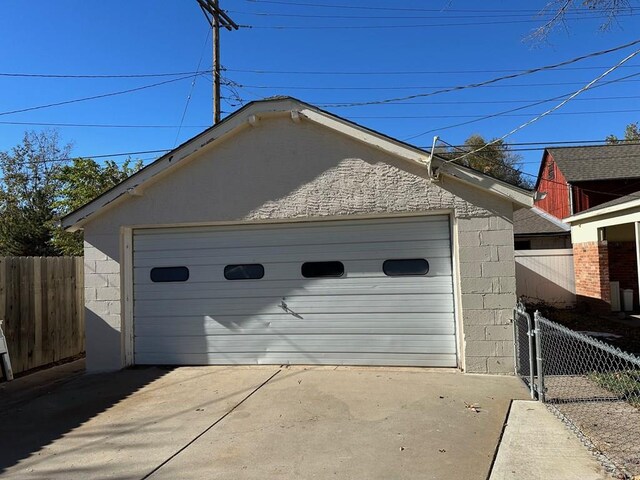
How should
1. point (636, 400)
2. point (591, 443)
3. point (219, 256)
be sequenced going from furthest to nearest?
point (219, 256) → point (636, 400) → point (591, 443)

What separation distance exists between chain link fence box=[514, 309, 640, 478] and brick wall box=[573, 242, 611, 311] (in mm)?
6763

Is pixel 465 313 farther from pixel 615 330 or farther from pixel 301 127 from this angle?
pixel 615 330

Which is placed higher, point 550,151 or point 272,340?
point 550,151

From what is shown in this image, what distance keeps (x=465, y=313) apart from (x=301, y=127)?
364cm

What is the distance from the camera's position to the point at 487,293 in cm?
653

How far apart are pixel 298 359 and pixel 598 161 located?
19.5 metres

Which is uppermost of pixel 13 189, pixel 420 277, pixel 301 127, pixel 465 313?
pixel 13 189

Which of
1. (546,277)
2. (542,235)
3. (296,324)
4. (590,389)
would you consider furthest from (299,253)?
(542,235)

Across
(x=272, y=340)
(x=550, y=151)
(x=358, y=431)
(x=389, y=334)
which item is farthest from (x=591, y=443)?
(x=550, y=151)

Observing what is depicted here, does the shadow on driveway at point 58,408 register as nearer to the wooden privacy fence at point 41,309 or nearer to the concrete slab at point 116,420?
the concrete slab at point 116,420

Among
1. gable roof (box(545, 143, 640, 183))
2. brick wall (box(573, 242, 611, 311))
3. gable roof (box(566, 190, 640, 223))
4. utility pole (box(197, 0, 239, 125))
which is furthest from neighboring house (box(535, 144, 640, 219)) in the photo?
utility pole (box(197, 0, 239, 125))

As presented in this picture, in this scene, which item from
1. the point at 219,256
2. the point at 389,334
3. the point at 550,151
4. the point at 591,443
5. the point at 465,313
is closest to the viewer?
the point at 591,443

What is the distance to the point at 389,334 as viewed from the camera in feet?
23.0

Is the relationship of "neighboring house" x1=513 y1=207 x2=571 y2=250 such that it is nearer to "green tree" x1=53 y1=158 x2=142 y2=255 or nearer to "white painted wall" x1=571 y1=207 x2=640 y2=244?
"white painted wall" x1=571 y1=207 x2=640 y2=244
